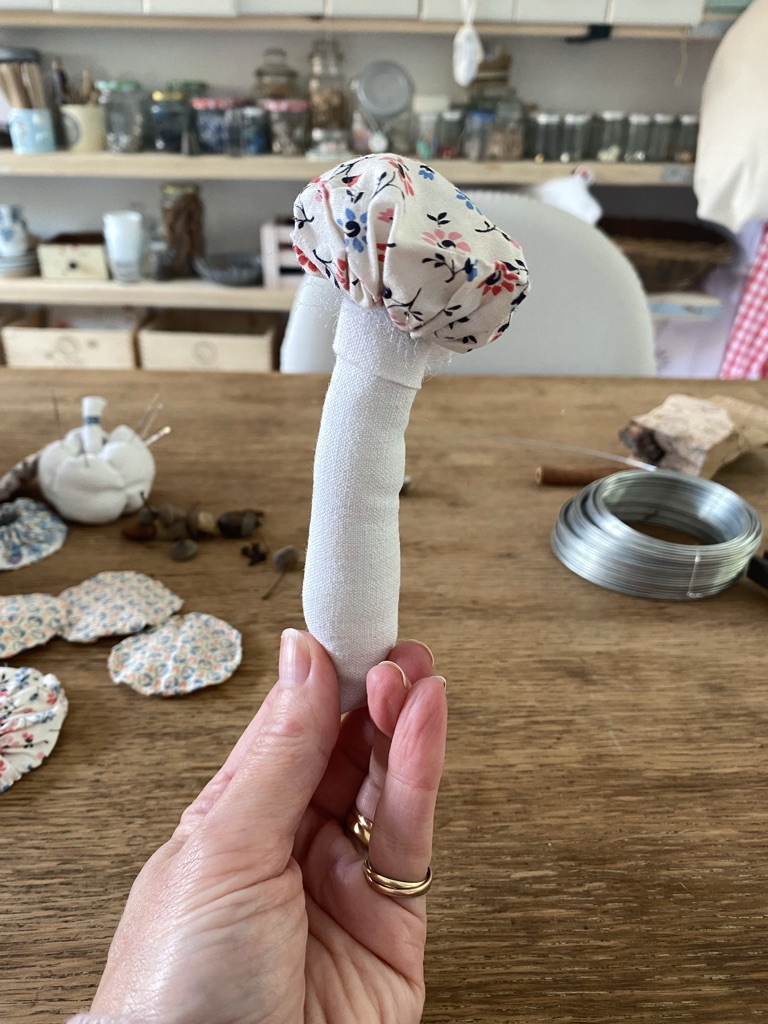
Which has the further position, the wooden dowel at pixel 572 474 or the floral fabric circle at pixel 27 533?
the wooden dowel at pixel 572 474

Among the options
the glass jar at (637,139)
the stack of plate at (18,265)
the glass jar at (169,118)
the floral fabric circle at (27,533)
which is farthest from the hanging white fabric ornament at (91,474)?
the glass jar at (637,139)

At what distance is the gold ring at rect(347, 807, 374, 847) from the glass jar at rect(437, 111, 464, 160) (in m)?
1.99

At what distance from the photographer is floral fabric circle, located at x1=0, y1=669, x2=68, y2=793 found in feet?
1.60

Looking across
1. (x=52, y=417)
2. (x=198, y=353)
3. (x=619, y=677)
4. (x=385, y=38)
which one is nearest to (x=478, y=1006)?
(x=619, y=677)

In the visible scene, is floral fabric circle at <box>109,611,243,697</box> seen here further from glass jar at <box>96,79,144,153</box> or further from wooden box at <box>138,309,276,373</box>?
glass jar at <box>96,79,144,153</box>

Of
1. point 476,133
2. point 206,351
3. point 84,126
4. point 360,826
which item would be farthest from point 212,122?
point 360,826

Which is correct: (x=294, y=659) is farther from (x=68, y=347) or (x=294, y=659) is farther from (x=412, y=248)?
(x=68, y=347)

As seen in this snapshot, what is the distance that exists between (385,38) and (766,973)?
2384mm

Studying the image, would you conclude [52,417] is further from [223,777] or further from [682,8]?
[682,8]

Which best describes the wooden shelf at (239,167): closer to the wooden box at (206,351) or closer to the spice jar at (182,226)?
the spice jar at (182,226)

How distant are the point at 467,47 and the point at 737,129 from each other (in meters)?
0.67

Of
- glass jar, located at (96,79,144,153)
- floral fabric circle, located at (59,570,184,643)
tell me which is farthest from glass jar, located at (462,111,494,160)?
floral fabric circle, located at (59,570,184,643)

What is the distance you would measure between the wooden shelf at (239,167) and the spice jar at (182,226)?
12 cm

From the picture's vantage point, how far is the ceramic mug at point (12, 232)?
217cm
